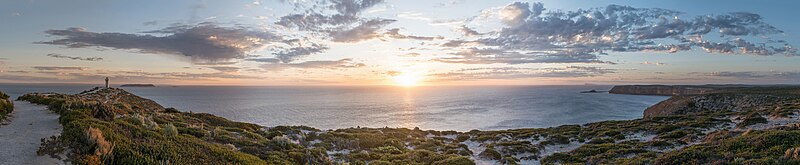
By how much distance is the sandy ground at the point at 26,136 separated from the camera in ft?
28.4

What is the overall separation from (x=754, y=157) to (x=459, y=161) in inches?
385

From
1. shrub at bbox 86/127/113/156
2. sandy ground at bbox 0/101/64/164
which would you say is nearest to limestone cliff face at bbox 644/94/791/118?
shrub at bbox 86/127/113/156

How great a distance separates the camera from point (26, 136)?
1123 cm

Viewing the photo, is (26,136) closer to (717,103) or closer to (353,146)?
(353,146)

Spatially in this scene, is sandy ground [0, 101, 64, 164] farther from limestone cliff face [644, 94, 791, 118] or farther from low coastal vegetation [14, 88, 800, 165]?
limestone cliff face [644, 94, 791, 118]

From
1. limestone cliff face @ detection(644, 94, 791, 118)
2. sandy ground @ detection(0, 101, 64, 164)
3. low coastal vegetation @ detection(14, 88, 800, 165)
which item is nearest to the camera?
sandy ground @ detection(0, 101, 64, 164)

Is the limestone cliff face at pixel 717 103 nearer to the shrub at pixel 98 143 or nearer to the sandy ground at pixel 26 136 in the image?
the shrub at pixel 98 143

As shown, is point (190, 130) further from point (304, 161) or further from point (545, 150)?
point (545, 150)

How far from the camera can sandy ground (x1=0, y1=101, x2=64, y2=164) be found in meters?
8.65

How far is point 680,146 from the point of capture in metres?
19.8

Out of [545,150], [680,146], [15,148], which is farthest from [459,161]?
[15,148]

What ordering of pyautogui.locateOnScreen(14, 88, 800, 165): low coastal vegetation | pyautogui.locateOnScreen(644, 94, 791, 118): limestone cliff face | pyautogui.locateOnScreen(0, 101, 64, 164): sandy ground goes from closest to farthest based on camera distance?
pyautogui.locateOnScreen(0, 101, 64, 164): sandy ground → pyautogui.locateOnScreen(14, 88, 800, 165): low coastal vegetation → pyautogui.locateOnScreen(644, 94, 791, 118): limestone cliff face

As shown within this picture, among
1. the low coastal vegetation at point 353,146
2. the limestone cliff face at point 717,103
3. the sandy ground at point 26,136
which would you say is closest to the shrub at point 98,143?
the low coastal vegetation at point 353,146

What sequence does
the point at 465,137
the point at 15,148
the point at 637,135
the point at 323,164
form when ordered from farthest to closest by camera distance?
1. the point at 465,137
2. the point at 637,135
3. the point at 323,164
4. the point at 15,148
